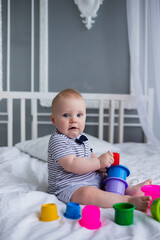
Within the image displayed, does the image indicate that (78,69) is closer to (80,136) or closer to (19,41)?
(19,41)

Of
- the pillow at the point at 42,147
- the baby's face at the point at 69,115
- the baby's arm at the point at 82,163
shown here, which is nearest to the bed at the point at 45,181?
the pillow at the point at 42,147

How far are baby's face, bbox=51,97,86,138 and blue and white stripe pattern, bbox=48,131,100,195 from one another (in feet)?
0.10

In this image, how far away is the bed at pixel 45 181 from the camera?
616mm

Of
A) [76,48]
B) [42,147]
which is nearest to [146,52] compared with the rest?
[76,48]

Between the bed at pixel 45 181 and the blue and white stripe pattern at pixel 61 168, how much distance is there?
0.26ft

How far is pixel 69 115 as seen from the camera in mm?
943

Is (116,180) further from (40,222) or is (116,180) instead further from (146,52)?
(146,52)

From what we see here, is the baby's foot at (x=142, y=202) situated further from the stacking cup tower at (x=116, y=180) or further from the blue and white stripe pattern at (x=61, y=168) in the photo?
the blue and white stripe pattern at (x=61, y=168)

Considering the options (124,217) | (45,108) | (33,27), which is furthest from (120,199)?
(33,27)

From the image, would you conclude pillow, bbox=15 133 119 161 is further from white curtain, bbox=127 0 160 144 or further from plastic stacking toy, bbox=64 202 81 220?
plastic stacking toy, bbox=64 202 81 220

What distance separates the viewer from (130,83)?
2.38 meters

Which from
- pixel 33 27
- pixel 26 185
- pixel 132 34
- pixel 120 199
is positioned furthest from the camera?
pixel 33 27

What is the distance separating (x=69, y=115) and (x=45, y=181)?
0.38m

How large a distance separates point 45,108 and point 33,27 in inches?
27.7
